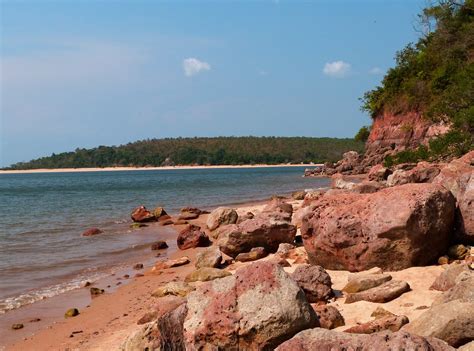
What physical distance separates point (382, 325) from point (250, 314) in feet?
5.08

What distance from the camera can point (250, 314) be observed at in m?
6.27

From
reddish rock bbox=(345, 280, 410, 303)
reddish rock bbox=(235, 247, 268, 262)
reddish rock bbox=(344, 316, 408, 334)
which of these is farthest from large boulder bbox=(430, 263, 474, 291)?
reddish rock bbox=(235, 247, 268, 262)

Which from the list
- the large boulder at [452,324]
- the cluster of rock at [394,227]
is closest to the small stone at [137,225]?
the cluster of rock at [394,227]

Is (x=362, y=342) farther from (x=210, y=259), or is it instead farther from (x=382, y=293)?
(x=210, y=259)

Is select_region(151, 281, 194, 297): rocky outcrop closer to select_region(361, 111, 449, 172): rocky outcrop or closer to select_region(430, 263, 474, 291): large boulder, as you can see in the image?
select_region(430, 263, 474, 291): large boulder

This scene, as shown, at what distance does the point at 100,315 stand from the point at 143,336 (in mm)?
3330

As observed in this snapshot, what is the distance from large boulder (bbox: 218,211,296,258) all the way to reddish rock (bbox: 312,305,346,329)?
6248mm

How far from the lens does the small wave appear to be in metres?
11.4

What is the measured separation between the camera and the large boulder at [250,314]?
20.3ft

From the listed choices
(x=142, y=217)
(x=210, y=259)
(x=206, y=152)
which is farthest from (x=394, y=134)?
(x=206, y=152)

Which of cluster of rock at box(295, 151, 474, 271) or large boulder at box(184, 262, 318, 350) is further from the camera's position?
cluster of rock at box(295, 151, 474, 271)

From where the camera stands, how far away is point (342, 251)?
1002cm

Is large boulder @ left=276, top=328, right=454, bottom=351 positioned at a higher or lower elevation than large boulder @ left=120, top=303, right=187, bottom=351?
higher

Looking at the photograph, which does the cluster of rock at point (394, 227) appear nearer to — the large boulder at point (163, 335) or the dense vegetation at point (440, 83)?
the large boulder at point (163, 335)
